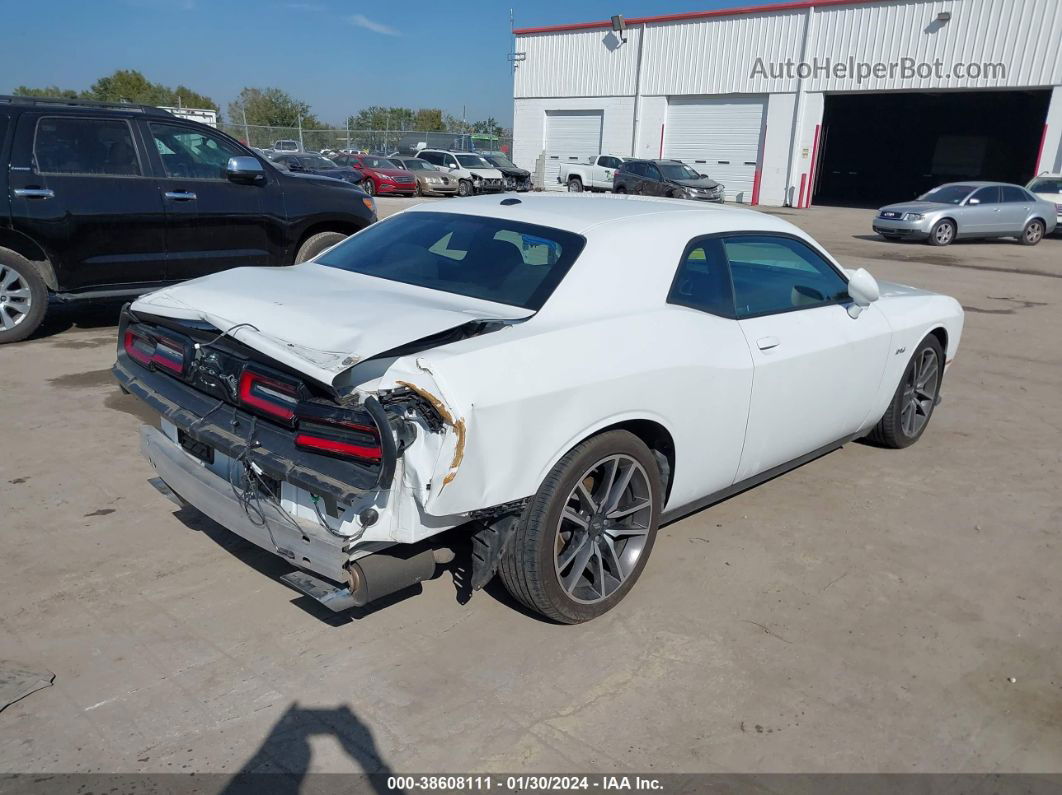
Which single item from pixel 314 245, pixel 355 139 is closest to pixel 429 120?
pixel 355 139

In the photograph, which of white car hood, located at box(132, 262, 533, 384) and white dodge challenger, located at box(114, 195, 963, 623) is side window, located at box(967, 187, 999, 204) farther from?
white car hood, located at box(132, 262, 533, 384)

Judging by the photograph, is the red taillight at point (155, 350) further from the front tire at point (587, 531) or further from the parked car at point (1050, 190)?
the parked car at point (1050, 190)

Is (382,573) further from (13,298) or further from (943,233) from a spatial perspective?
(943,233)

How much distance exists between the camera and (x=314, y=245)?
823cm

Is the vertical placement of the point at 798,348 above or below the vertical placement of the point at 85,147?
below

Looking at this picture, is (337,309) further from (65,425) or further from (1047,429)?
(1047,429)

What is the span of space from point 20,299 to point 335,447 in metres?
5.73

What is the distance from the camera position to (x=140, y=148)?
286 inches

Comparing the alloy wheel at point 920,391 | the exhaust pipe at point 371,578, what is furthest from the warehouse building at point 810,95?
the exhaust pipe at point 371,578

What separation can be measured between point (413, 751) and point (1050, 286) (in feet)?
47.3

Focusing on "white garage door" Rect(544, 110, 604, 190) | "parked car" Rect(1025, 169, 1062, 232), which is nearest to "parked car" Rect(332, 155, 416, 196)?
"white garage door" Rect(544, 110, 604, 190)

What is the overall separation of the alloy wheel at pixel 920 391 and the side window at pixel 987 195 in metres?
16.4

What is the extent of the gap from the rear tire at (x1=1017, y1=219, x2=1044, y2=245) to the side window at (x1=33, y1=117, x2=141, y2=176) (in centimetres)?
2022

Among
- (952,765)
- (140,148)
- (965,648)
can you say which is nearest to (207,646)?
(952,765)
